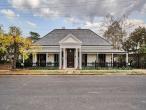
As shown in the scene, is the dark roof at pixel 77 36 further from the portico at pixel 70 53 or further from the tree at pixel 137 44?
the tree at pixel 137 44

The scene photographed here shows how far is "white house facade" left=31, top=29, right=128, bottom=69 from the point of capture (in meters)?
43.4

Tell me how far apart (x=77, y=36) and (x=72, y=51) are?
5.45 meters

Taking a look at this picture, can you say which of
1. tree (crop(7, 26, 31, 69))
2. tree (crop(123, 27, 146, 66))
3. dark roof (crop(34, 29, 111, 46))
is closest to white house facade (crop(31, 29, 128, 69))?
dark roof (crop(34, 29, 111, 46))

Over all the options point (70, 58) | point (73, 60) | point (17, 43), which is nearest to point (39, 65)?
point (70, 58)

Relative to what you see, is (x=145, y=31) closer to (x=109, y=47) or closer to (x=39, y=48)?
(x=109, y=47)

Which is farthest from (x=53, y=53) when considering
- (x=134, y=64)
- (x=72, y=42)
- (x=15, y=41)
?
(x=134, y=64)

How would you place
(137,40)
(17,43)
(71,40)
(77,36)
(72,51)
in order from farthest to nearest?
(137,40)
(77,36)
(72,51)
(71,40)
(17,43)

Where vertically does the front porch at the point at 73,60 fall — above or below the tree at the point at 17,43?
below

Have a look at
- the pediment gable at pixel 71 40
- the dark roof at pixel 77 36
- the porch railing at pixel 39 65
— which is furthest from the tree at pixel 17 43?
the dark roof at pixel 77 36

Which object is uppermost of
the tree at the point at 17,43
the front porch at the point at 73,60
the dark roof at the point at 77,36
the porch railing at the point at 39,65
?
the dark roof at the point at 77,36

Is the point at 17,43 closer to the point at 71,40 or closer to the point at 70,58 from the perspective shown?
the point at 71,40

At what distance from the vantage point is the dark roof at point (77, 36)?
157ft

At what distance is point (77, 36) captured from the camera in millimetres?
49938

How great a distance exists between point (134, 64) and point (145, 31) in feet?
19.7
